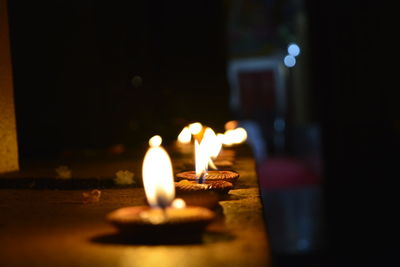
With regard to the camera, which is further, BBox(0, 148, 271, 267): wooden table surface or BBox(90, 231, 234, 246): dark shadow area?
BBox(90, 231, 234, 246): dark shadow area

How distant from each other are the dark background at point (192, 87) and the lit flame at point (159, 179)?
5281 mm

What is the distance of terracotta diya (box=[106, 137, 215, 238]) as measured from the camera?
2320mm

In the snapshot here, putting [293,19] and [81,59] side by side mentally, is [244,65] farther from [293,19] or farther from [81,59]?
[81,59]

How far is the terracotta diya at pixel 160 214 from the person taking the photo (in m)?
2.32

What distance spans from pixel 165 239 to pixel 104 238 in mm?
287

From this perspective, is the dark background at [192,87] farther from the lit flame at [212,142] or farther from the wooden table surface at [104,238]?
the wooden table surface at [104,238]

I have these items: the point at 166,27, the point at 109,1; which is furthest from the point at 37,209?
the point at 166,27

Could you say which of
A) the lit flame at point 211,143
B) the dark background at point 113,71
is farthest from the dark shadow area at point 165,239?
the dark background at point 113,71

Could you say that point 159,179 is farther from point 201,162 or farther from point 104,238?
point 201,162

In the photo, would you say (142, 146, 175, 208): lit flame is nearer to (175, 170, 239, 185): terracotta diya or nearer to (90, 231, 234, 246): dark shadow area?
(90, 231, 234, 246): dark shadow area

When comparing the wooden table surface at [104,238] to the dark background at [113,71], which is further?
the dark background at [113,71]

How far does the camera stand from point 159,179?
2426 millimetres

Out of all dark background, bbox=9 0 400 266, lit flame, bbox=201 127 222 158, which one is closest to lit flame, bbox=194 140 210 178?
lit flame, bbox=201 127 222 158

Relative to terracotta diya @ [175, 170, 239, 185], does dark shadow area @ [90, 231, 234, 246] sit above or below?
below
